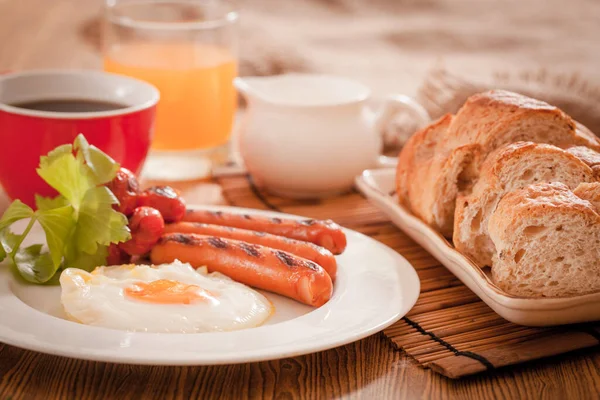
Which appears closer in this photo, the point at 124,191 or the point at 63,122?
the point at 124,191

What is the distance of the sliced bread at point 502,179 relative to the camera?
6.53 feet

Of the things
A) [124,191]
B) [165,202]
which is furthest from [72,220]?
[165,202]

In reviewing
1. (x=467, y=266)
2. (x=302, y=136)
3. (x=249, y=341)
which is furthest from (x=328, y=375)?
(x=302, y=136)

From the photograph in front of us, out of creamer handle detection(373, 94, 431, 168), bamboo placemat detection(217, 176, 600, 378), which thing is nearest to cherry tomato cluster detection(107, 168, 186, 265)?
bamboo placemat detection(217, 176, 600, 378)

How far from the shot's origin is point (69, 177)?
199cm

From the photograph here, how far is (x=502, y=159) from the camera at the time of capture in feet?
6.59

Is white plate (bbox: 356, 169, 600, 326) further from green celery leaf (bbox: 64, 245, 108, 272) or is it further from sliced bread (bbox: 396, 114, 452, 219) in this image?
green celery leaf (bbox: 64, 245, 108, 272)

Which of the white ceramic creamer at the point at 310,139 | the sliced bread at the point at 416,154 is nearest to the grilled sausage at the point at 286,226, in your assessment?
the sliced bread at the point at 416,154

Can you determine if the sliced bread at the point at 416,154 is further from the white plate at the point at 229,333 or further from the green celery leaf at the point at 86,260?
the green celery leaf at the point at 86,260

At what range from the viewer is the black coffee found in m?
2.64

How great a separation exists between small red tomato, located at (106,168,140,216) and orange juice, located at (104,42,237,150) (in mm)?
906

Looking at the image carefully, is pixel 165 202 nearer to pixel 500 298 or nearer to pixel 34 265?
pixel 34 265

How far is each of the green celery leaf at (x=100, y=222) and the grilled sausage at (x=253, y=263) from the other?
0.46 feet

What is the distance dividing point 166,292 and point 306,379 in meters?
0.35
